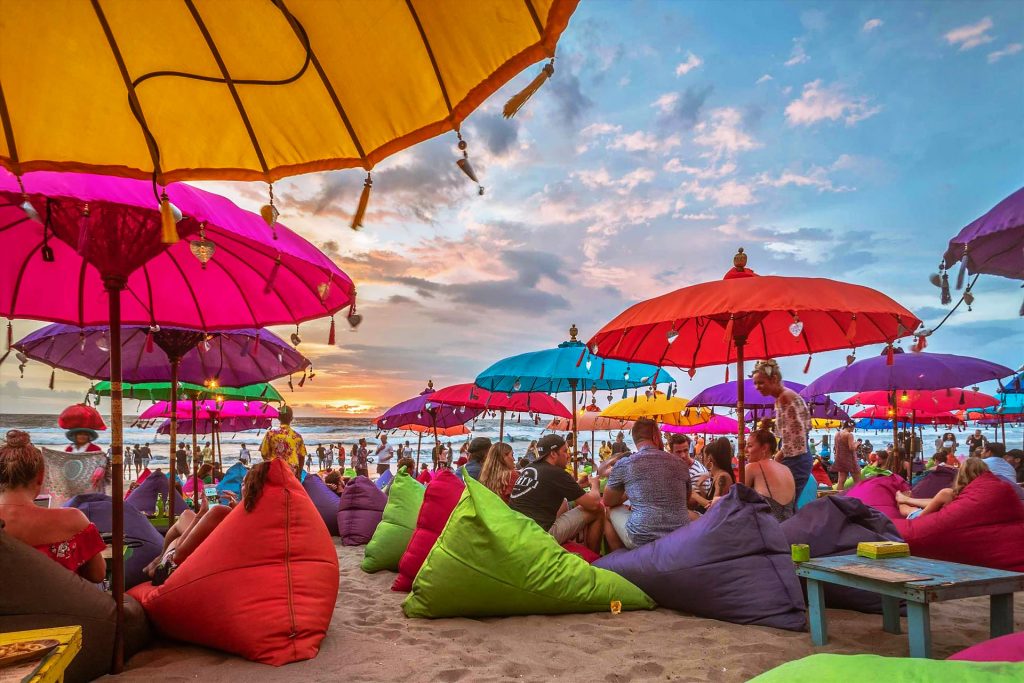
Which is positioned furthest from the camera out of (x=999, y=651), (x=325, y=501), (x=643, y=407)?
(x=643, y=407)

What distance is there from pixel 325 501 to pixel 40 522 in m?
4.94

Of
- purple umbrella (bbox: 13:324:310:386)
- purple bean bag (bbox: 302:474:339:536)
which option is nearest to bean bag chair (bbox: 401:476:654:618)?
purple umbrella (bbox: 13:324:310:386)

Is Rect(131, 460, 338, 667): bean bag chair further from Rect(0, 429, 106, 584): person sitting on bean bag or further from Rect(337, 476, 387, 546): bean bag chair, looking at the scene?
Rect(337, 476, 387, 546): bean bag chair

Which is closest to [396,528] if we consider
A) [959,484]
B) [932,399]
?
[959,484]

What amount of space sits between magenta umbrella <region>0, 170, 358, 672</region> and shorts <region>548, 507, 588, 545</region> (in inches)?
94.8

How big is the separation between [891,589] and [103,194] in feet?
12.4

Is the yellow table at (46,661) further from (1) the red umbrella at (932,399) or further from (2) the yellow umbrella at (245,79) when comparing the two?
(1) the red umbrella at (932,399)

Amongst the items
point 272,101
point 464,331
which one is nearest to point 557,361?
point 272,101

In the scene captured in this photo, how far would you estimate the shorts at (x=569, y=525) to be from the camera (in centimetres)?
488

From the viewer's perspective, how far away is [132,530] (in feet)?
13.6

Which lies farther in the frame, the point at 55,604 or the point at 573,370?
the point at 573,370

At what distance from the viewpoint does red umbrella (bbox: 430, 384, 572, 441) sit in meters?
9.84

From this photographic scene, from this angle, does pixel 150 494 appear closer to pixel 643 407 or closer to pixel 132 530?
pixel 132 530

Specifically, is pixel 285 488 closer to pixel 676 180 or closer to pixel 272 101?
pixel 272 101
